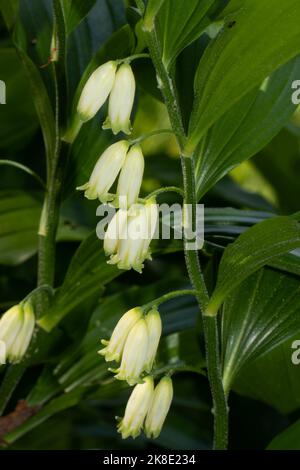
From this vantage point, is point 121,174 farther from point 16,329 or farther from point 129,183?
point 16,329

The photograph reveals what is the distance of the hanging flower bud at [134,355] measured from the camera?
34.0 inches

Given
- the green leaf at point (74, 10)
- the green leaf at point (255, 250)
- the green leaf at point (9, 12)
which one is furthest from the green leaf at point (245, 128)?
the green leaf at point (9, 12)

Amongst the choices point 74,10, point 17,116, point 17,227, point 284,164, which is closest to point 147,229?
point 74,10

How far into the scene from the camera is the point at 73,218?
171 cm

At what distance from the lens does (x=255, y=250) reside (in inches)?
33.4

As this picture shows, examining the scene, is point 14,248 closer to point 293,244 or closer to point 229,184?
point 229,184

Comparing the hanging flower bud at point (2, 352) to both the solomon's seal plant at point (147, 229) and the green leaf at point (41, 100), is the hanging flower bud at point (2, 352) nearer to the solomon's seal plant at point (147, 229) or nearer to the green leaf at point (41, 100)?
the solomon's seal plant at point (147, 229)

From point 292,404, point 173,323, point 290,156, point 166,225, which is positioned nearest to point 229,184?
point 290,156

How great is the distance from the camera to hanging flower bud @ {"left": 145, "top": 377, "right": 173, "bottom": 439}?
0.93 meters

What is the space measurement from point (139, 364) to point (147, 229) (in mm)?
143

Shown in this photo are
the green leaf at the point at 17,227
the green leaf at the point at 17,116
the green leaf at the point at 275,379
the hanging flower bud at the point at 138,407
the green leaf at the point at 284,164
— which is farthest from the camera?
the green leaf at the point at 284,164

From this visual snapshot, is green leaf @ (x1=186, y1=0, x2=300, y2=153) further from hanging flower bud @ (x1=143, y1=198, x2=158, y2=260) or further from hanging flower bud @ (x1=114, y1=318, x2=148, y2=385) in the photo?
hanging flower bud @ (x1=114, y1=318, x2=148, y2=385)

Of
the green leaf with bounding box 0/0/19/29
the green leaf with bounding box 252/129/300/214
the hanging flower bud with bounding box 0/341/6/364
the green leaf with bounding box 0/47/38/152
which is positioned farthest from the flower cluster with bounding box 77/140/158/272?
the green leaf with bounding box 252/129/300/214

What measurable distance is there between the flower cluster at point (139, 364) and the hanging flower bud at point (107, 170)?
13 centimetres
